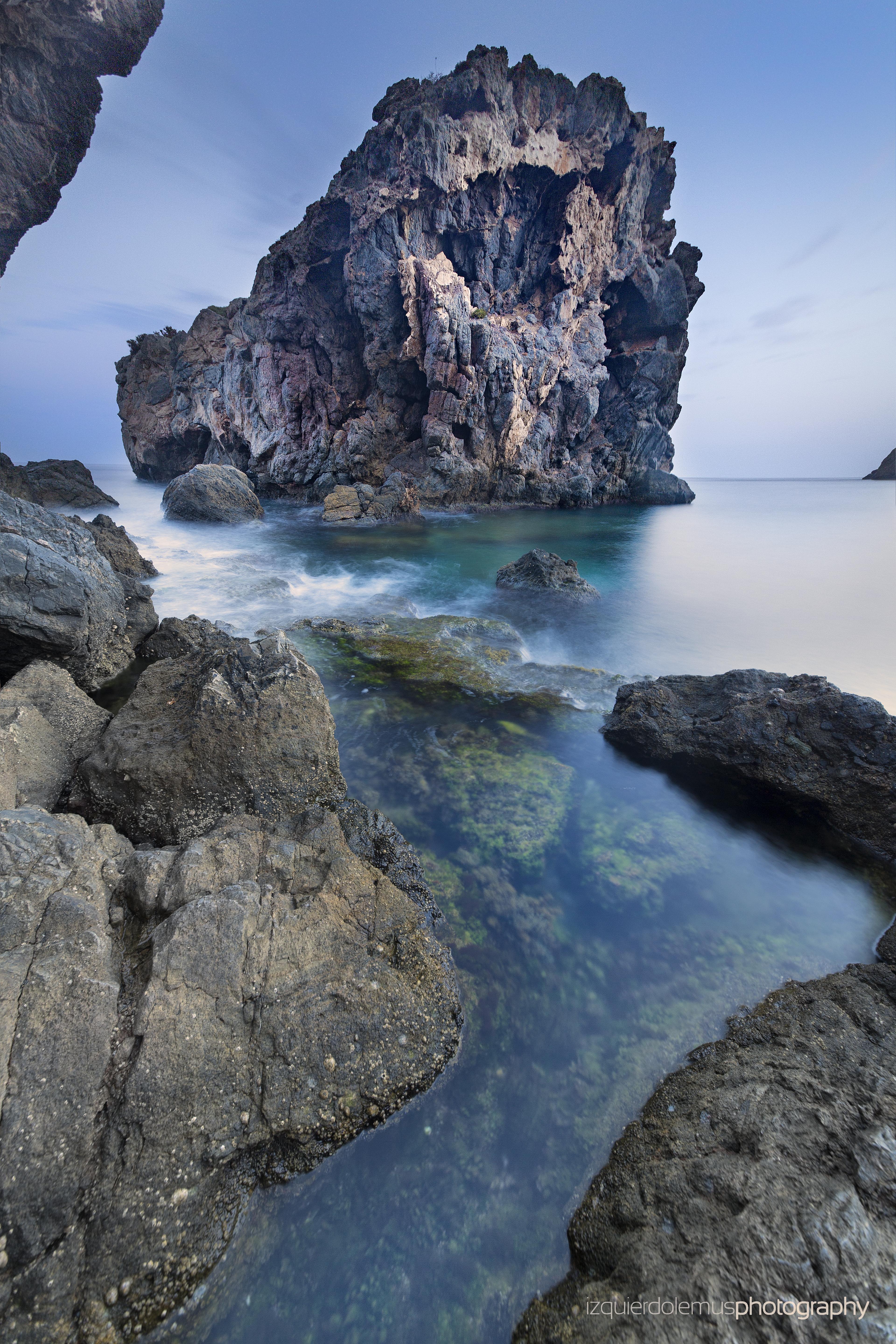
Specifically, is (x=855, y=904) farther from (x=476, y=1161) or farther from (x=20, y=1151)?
(x=20, y=1151)

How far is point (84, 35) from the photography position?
9.79 metres

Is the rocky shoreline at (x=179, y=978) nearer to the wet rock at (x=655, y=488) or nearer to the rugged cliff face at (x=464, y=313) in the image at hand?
the rugged cliff face at (x=464, y=313)

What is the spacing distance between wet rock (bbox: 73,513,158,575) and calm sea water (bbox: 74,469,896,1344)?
10.4 feet

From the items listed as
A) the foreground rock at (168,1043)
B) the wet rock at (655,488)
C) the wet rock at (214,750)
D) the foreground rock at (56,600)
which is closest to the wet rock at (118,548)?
the foreground rock at (56,600)

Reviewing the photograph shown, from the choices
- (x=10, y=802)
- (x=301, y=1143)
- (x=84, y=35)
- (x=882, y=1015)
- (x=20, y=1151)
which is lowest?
(x=301, y=1143)

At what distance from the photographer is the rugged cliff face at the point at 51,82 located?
9.41m

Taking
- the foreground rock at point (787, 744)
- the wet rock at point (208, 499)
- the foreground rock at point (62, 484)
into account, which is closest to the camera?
the foreground rock at point (787, 744)

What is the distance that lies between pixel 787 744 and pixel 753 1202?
4.42 meters

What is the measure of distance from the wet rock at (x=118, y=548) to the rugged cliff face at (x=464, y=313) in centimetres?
2118

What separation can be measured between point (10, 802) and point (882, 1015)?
5.49 m

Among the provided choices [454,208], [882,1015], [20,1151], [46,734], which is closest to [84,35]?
[46,734]

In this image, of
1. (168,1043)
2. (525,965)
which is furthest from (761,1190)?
(168,1043)

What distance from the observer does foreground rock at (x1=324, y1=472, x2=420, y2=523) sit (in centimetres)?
2655

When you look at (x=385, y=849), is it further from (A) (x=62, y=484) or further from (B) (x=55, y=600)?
(A) (x=62, y=484)
